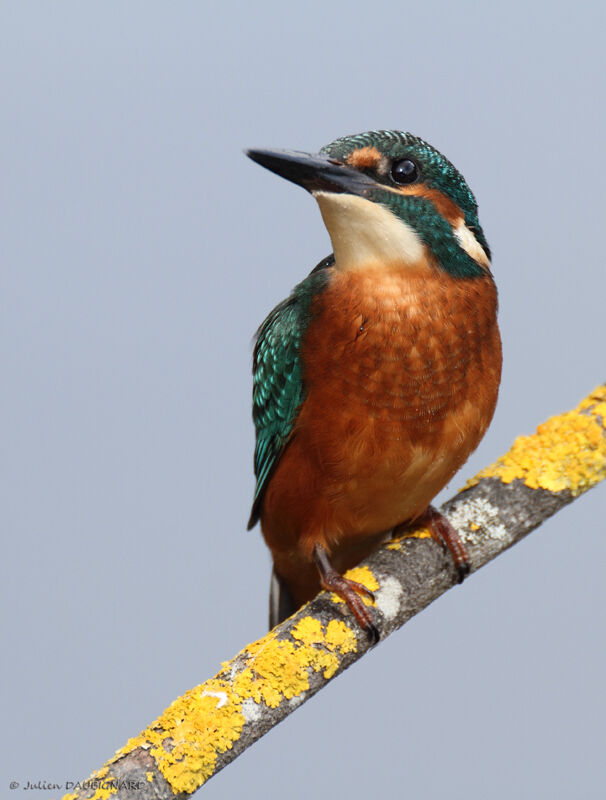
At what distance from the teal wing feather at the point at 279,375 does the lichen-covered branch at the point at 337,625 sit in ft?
1.49

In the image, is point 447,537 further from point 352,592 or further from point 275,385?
point 275,385

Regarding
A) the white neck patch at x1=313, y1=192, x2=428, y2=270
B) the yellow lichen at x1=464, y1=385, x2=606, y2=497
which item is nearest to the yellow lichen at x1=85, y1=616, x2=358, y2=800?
the yellow lichen at x1=464, y1=385, x2=606, y2=497

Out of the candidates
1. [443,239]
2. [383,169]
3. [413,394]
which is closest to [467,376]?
[413,394]

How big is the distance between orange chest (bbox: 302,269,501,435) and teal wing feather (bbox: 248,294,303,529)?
0.33ft

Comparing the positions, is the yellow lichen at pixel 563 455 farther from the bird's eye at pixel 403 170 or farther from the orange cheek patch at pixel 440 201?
the bird's eye at pixel 403 170

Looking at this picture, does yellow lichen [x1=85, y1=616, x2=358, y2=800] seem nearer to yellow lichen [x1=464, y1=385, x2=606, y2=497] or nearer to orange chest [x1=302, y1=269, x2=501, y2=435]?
orange chest [x1=302, y1=269, x2=501, y2=435]

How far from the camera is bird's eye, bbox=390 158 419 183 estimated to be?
2.73 m

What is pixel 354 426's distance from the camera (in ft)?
9.37

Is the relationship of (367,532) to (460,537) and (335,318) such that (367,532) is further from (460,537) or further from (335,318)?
(335,318)

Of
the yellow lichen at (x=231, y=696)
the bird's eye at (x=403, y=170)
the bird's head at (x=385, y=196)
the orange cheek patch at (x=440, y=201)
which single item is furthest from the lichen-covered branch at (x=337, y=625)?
the bird's eye at (x=403, y=170)

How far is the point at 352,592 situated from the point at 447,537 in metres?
0.36

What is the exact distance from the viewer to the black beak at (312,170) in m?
2.63

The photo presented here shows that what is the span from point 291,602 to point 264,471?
2.12ft

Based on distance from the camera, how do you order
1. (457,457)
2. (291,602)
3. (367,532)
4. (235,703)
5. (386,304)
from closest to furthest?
(235,703)
(386,304)
(457,457)
(367,532)
(291,602)
